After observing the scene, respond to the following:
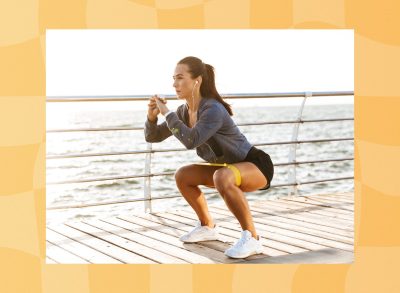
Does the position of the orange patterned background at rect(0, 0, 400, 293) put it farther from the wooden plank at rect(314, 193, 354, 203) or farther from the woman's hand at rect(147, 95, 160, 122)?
the wooden plank at rect(314, 193, 354, 203)

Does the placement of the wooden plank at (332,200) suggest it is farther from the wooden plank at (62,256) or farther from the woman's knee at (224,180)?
the wooden plank at (62,256)

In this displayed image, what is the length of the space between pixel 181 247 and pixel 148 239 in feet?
0.93

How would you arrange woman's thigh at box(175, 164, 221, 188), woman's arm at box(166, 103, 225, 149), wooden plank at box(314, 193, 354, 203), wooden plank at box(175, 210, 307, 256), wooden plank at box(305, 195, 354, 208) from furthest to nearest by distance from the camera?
wooden plank at box(314, 193, 354, 203), wooden plank at box(305, 195, 354, 208), woman's thigh at box(175, 164, 221, 188), wooden plank at box(175, 210, 307, 256), woman's arm at box(166, 103, 225, 149)

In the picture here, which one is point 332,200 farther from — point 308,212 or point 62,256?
point 62,256

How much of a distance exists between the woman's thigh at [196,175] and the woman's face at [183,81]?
0.46 meters

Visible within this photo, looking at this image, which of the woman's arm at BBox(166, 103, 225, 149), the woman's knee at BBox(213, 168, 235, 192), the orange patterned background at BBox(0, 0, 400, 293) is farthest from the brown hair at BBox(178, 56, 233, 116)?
the orange patterned background at BBox(0, 0, 400, 293)

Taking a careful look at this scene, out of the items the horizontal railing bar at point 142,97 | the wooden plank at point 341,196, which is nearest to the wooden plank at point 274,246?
the horizontal railing bar at point 142,97

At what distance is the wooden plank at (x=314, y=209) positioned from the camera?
13.8 ft

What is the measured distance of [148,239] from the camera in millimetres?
3623

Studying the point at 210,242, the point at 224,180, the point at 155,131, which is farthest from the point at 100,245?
the point at 224,180

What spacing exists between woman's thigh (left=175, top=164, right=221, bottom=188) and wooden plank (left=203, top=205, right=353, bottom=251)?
0.53 m

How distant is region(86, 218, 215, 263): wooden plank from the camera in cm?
321

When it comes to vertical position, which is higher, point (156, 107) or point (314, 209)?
point (156, 107)
